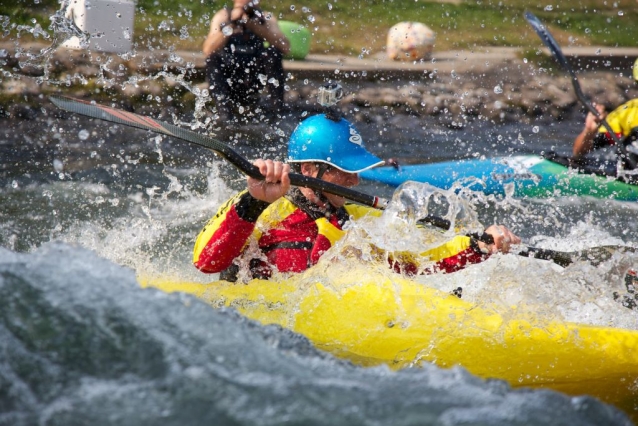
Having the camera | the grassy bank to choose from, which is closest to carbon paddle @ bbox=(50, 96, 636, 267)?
the camera

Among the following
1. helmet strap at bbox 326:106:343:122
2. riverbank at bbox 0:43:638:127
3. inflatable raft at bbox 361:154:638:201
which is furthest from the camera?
riverbank at bbox 0:43:638:127

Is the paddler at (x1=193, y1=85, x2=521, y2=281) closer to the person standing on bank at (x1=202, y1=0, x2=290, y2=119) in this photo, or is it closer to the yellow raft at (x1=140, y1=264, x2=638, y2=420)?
the yellow raft at (x1=140, y1=264, x2=638, y2=420)

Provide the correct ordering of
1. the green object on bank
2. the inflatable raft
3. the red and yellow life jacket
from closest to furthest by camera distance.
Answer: the red and yellow life jacket, the inflatable raft, the green object on bank

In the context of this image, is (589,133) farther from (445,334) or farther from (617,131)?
(445,334)

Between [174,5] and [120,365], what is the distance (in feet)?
37.7

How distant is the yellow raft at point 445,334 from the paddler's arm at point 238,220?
0.20m

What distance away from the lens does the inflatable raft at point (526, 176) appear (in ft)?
21.8

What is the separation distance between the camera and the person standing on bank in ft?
26.8

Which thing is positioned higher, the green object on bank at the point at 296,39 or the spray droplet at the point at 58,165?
the green object on bank at the point at 296,39

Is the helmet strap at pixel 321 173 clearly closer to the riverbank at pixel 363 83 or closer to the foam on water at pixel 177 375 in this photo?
the foam on water at pixel 177 375

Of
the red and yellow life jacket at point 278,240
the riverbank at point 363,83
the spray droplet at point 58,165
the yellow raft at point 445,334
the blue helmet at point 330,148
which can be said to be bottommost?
the spray droplet at point 58,165

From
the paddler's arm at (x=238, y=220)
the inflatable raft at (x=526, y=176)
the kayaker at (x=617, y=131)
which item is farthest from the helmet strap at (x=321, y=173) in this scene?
the kayaker at (x=617, y=131)

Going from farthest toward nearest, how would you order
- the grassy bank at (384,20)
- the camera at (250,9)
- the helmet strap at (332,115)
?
the grassy bank at (384,20), the camera at (250,9), the helmet strap at (332,115)

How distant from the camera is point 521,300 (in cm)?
345
